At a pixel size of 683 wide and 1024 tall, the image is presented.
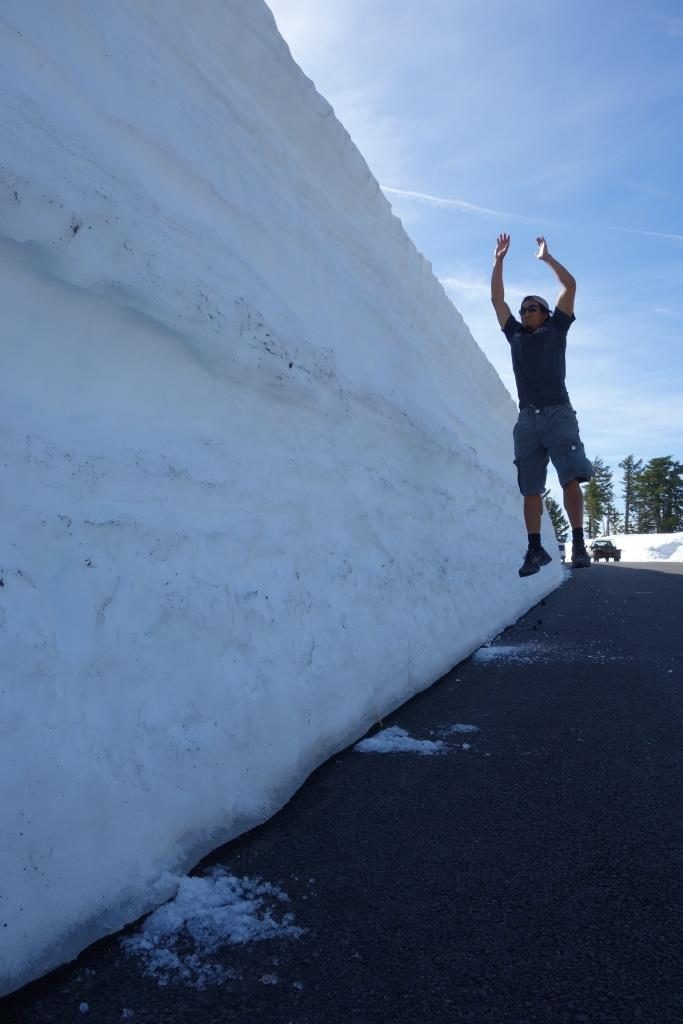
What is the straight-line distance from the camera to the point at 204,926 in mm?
2088

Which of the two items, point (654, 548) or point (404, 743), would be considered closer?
point (404, 743)

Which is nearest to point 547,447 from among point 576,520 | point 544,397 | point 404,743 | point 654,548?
point 544,397

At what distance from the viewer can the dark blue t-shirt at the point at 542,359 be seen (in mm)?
5883

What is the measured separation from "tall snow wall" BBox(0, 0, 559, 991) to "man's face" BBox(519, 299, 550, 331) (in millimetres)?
1254

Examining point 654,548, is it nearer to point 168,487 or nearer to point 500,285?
point 500,285

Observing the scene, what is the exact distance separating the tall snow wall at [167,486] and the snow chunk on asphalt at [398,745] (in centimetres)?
11

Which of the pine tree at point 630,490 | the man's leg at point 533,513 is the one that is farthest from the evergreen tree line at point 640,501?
the man's leg at point 533,513

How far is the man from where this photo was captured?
5891 millimetres

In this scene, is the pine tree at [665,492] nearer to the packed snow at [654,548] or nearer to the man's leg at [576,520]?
the packed snow at [654,548]

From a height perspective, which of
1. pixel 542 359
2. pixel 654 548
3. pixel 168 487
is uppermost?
pixel 542 359

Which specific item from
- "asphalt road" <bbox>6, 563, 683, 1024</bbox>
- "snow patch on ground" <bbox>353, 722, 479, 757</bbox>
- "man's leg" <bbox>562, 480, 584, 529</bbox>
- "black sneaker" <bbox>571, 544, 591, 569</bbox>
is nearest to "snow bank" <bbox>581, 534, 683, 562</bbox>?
"man's leg" <bbox>562, 480, 584, 529</bbox>

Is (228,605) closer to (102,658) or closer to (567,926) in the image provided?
(102,658)

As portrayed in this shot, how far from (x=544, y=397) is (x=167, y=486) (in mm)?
3748

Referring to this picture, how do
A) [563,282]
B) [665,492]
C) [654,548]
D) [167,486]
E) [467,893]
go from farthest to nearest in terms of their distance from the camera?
1. [665,492]
2. [654,548]
3. [563,282]
4. [167,486]
5. [467,893]
